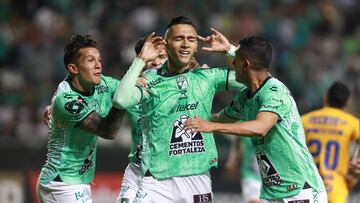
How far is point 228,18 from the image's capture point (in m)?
19.9

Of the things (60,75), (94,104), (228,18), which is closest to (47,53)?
(60,75)

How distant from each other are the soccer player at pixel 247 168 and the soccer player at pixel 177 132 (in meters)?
5.39

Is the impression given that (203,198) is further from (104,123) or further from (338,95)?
(338,95)

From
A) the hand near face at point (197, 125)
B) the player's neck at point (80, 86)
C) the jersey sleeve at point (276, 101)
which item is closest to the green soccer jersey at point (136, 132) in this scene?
the player's neck at point (80, 86)

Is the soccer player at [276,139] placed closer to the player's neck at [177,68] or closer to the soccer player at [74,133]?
the player's neck at [177,68]

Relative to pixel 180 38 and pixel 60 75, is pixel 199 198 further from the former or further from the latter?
pixel 60 75

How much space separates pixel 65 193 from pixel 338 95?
4.01 meters

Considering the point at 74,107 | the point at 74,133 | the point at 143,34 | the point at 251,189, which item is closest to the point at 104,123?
the point at 74,107

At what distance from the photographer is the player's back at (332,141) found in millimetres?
11609

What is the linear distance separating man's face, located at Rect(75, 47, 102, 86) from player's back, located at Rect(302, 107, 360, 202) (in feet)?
11.2

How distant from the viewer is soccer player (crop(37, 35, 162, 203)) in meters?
9.25

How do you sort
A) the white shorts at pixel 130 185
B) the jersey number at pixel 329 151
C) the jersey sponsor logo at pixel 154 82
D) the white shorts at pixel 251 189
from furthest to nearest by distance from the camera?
the white shorts at pixel 251 189 < the jersey number at pixel 329 151 < the white shorts at pixel 130 185 < the jersey sponsor logo at pixel 154 82

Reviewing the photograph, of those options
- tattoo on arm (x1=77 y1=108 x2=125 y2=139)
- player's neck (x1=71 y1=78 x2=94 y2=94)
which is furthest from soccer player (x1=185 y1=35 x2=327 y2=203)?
player's neck (x1=71 y1=78 x2=94 y2=94)

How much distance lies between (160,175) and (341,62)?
11.1 meters
